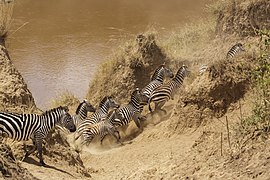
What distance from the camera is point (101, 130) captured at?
1409 cm

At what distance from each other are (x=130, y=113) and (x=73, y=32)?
14.0m

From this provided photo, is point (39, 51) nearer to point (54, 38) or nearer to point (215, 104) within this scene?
point (54, 38)

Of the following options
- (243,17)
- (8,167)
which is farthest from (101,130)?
(8,167)

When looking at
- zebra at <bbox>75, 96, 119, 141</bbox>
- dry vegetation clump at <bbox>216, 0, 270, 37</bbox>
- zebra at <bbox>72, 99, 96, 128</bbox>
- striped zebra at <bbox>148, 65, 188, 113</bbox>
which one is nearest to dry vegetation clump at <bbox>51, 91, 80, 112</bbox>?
zebra at <bbox>72, 99, 96, 128</bbox>

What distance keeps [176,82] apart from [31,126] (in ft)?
22.2

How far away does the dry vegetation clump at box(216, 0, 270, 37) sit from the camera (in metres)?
17.0

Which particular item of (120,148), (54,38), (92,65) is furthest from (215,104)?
(54,38)

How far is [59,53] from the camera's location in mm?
25578

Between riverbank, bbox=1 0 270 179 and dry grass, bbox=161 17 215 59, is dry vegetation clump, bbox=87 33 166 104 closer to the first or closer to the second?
riverbank, bbox=1 0 270 179

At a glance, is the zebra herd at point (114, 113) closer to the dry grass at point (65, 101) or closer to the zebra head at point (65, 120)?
the zebra head at point (65, 120)

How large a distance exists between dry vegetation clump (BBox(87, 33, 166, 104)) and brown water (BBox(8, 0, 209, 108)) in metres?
3.23

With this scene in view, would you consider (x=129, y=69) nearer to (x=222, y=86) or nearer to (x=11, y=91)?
(x=222, y=86)

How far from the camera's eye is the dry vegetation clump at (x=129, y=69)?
1741 centimetres

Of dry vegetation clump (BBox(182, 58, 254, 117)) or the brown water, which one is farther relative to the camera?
the brown water
